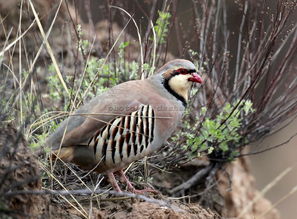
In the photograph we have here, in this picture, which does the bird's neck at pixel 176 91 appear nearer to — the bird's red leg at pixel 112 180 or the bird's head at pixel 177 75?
the bird's head at pixel 177 75

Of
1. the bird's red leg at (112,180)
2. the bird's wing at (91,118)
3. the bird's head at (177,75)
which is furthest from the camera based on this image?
the bird's head at (177,75)

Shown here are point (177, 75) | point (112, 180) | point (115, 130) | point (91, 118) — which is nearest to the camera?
point (91, 118)

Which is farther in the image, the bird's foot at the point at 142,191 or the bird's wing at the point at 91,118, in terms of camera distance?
the bird's foot at the point at 142,191

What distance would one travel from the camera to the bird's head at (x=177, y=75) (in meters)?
5.30

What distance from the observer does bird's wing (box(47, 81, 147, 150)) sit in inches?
191

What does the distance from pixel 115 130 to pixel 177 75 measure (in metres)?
0.76

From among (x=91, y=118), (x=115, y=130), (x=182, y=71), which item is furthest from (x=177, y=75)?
(x=91, y=118)

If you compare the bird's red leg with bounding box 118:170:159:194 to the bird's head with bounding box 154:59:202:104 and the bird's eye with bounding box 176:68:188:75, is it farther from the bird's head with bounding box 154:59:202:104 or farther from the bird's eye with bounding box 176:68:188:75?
the bird's eye with bounding box 176:68:188:75

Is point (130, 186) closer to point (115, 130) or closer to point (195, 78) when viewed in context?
point (115, 130)

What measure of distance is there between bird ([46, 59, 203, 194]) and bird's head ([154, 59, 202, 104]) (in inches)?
7.3

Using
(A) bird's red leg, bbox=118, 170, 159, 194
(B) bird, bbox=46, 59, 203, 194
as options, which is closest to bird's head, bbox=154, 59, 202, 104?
(B) bird, bbox=46, 59, 203, 194

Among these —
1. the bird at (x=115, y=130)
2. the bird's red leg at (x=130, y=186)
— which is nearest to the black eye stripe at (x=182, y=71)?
the bird at (x=115, y=130)

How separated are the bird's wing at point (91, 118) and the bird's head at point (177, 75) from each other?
0.38 metres

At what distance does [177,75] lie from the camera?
5.30 meters
